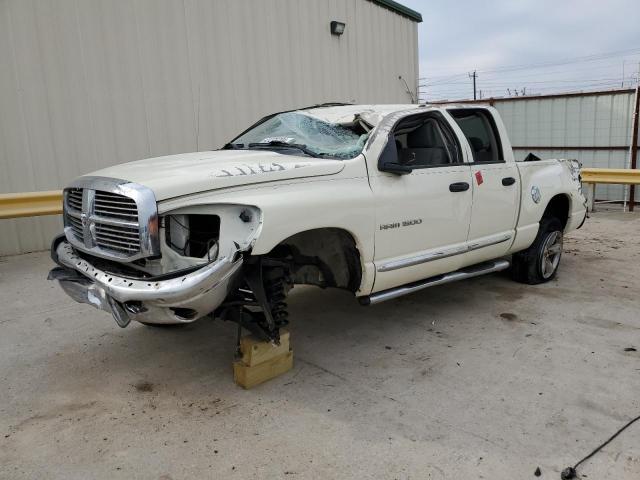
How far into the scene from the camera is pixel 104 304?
3395 millimetres

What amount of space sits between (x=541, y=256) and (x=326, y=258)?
9.57 feet

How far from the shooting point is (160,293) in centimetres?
306

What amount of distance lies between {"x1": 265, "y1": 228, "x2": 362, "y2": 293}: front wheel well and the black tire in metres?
2.62

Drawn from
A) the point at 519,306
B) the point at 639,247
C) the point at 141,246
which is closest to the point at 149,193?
the point at 141,246

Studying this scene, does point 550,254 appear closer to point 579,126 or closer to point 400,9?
point 579,126

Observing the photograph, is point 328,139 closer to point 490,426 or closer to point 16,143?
point 490,426

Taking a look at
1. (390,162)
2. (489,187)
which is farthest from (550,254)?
(390,162)

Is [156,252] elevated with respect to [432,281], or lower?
elevated

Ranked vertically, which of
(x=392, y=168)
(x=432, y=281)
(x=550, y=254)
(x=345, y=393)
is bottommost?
(x=345, y=393)

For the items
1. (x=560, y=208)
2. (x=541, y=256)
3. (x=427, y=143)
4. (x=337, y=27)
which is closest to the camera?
(x=427, y=143)

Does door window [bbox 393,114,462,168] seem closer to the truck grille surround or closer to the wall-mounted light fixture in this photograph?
the truck grille surround

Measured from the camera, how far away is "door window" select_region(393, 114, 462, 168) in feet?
15.4

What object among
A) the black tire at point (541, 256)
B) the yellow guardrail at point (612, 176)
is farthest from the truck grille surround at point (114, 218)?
the yellow guardrail at point (612, 176)

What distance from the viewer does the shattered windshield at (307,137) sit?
13.5 ft
